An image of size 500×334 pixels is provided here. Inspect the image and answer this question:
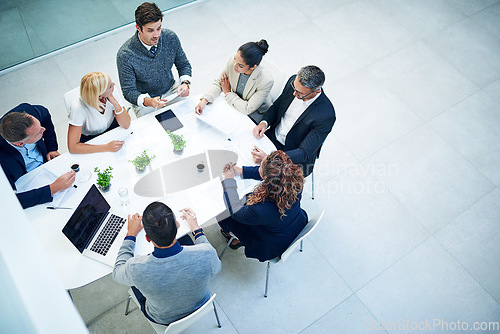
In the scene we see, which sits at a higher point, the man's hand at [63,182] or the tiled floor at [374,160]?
the man's hand at [63,182]

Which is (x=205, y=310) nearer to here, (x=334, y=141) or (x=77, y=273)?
(x=77, y=273)

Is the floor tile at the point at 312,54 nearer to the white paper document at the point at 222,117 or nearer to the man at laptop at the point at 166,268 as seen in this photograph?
the white paper document at the point at 222,117

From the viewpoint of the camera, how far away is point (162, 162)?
8.95 feet

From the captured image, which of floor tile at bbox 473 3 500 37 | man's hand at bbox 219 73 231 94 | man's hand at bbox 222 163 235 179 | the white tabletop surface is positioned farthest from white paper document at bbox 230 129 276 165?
floor tile at bbox 473 3 500 37

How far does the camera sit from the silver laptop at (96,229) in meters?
2.29

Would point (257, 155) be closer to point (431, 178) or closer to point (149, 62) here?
point (149, 62)

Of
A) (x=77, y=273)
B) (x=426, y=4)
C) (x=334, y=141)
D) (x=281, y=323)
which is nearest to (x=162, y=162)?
(x=77, y=273)

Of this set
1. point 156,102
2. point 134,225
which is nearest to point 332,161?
point 156,102

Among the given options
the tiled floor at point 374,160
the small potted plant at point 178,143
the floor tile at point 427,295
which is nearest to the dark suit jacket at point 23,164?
the small potted plant at point 178,143

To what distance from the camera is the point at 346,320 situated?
3.04 m

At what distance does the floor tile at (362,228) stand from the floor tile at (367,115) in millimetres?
355

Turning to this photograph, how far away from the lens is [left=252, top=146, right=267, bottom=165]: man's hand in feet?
9.11

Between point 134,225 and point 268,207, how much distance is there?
83 cm

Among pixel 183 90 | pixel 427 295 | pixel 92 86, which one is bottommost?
pixel 427 295
